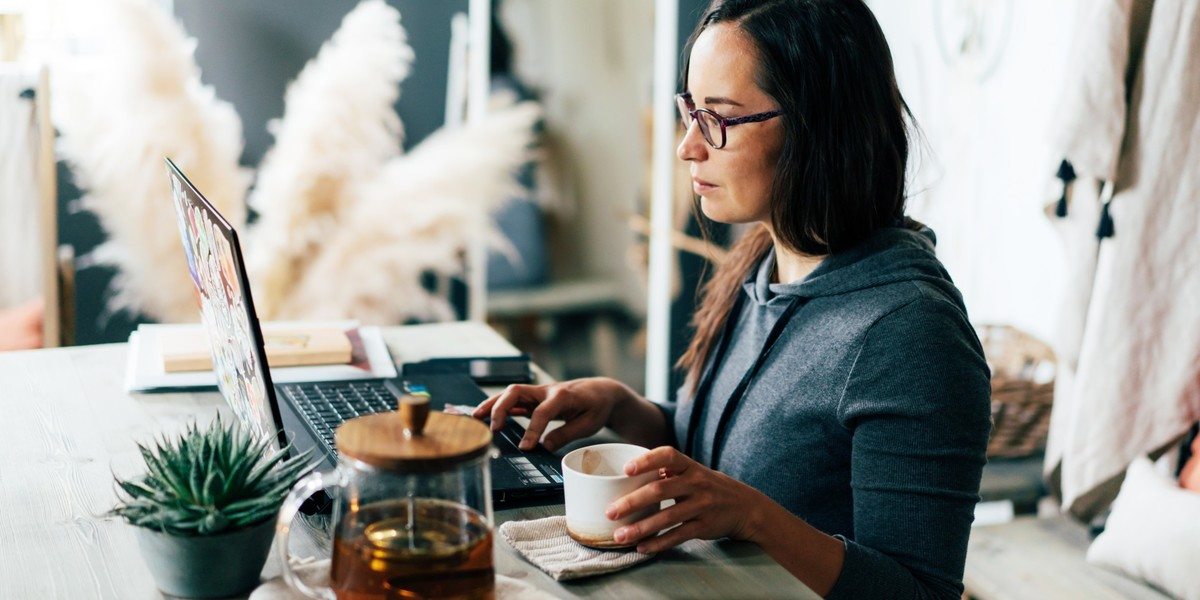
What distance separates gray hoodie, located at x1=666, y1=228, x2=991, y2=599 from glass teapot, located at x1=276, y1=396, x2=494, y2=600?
455 mm

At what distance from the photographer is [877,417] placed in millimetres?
1119

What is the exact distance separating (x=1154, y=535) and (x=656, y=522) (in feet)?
3.82

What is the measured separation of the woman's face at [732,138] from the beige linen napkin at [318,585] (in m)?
0.58

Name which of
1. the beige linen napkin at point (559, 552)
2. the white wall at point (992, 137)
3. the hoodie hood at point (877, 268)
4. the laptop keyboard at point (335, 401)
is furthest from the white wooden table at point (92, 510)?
the white wall at point (992, 137)

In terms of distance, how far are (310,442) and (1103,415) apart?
140 cm

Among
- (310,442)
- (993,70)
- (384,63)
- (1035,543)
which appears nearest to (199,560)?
(310,442)

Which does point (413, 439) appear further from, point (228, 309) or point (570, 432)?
point (570, 432)

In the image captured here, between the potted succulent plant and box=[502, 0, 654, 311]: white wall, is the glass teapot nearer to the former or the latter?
the potted succulent plant

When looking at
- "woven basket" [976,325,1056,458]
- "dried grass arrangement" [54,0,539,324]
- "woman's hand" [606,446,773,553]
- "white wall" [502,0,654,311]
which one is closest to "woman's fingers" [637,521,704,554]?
"woman's hand" [606,446,773,553]

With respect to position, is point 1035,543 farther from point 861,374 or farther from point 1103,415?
point 861,374

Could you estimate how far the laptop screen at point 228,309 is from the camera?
2.98 feet

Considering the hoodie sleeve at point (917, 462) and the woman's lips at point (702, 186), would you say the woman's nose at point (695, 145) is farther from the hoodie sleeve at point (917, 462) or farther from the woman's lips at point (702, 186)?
the hoodie sleeve at point (917, 462)

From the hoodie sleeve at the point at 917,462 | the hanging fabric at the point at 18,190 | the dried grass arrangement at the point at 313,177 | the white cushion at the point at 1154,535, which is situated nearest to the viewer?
→ the hoodie sleeve at the point at 917,462

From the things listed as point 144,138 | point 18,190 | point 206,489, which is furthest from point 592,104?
point 206,489
